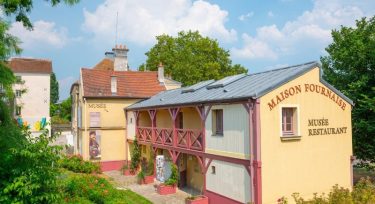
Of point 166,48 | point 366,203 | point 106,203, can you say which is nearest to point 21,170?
point 106,203

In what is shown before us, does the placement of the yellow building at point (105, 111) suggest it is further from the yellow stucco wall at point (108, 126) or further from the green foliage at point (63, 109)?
the green foliage at point (63, 109)

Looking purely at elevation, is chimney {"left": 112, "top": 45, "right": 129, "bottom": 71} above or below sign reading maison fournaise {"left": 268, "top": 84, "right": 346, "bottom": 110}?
above

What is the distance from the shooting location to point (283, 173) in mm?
12625

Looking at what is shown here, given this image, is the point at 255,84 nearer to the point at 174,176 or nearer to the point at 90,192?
the point at 174,176

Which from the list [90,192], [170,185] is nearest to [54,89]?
[170,185]

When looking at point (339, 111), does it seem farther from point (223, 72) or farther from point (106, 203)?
point (223, 72)

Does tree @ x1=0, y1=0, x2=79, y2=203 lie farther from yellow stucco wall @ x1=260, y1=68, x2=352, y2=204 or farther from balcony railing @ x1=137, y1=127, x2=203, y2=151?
balcony railing @ x1=137, y1=127, x2=203, y2=151

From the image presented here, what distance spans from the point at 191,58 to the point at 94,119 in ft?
55.3

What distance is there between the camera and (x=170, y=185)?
17.6 metres

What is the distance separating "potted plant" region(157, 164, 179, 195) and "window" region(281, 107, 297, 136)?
689 centimetres

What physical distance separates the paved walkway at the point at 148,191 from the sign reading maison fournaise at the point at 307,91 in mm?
6600

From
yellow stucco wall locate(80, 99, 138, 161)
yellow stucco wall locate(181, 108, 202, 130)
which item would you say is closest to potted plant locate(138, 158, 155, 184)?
yellow stucco wall locate(181, 108, 202, 130)

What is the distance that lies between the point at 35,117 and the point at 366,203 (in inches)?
1370

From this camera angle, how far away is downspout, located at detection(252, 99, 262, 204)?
1199 cm
